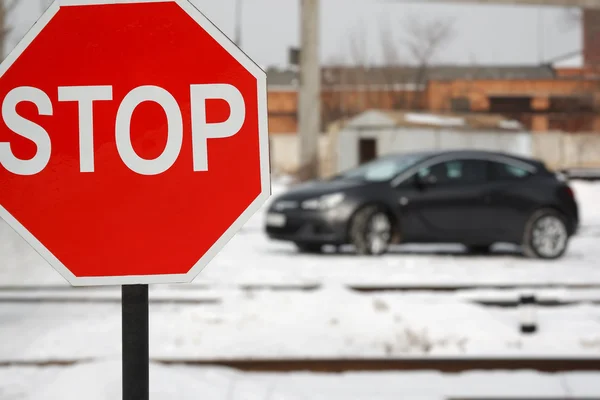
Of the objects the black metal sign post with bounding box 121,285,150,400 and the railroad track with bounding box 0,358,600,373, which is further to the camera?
the railroad track with bounding box 0,358,600,373

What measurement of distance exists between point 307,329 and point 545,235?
635 cm

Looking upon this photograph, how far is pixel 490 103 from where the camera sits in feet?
193

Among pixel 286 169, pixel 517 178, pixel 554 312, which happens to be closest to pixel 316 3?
pixel 517 178

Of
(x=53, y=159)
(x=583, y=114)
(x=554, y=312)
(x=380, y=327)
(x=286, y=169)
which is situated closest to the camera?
(x=53, y=159)

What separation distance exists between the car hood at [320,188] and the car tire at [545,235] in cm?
237

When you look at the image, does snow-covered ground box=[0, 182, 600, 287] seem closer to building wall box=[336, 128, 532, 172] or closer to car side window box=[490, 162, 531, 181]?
car side window box=[490, 162, 531, 181]

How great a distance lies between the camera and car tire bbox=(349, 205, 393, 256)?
432 inches

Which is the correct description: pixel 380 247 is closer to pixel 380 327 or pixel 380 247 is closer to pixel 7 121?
pixel 380 327

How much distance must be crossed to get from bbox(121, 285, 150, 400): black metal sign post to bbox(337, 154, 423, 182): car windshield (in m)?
9.47

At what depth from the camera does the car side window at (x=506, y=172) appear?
1159 cm

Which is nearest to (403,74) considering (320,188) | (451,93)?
(451,93)

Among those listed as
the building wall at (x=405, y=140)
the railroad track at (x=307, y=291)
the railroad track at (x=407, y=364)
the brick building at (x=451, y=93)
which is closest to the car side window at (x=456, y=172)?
the railroad track at (x=307, y=291)

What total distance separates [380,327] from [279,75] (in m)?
66.6

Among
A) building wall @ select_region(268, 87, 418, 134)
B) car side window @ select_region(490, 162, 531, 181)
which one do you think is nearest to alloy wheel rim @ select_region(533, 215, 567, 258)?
car side window @ select_region(490, 162, 531, 181)
